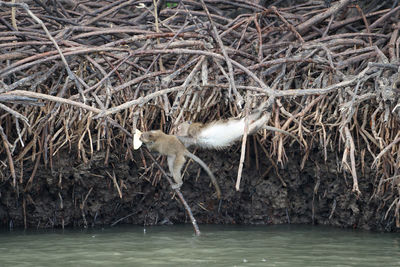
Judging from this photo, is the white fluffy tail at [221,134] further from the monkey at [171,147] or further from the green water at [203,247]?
the green water at [203,247]

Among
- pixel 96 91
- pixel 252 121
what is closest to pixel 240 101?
pixel 252 121

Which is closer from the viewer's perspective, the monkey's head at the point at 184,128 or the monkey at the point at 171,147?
the monkey's head at the point at 184,128

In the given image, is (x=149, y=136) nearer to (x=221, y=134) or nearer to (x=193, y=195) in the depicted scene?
(x=221, y=134)

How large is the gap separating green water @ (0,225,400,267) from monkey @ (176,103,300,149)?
83cm

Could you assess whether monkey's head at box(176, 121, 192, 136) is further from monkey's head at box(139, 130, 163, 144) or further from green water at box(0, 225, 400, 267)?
green water at box(0, 225, 400, 267)

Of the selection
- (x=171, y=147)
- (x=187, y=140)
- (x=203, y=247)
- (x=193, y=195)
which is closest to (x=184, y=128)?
(x=187, y=140)

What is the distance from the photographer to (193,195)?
7.05 metres

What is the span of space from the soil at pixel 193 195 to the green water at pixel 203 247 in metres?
0.33

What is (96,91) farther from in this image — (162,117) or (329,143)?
(329,143)

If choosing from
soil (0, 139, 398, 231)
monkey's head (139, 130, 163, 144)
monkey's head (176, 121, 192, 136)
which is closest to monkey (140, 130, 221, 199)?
monkey's head (139, 130, 163, 144)

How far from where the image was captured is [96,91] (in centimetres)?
563

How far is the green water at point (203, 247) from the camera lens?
484 cm

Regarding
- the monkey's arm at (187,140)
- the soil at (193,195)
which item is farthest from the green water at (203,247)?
the monkey's arm at (187,140)

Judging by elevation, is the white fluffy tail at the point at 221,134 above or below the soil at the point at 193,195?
above
